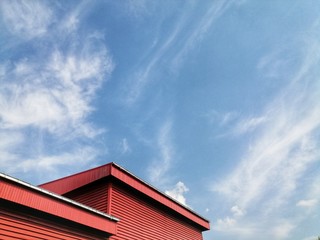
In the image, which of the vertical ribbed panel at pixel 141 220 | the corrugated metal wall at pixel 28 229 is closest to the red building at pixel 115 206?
the vertical ribbed panel at pixel 141 220

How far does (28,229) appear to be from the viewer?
9.34m

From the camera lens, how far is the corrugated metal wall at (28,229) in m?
8.75

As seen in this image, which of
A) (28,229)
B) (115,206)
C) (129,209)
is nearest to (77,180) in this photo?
(115,206)

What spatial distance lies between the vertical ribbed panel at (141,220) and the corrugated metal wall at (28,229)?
3133 millimetres

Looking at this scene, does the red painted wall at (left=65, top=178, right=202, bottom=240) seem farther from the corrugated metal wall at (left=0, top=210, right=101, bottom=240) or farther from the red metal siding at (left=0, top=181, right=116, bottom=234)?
the corrugated metal wall at (left=0, top=210, right=101, bottom=240)

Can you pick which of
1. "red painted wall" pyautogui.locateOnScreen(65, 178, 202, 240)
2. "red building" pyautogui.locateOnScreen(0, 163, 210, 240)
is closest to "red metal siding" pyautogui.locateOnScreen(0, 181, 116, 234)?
"red building" pyautogui.locateOnScreen(0, 163, 210, 240)

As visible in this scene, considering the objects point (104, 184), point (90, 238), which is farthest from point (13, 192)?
point (104, 184)

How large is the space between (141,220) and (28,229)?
7.16m

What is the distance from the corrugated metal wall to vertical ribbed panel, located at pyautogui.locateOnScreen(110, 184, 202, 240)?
10.3 feet

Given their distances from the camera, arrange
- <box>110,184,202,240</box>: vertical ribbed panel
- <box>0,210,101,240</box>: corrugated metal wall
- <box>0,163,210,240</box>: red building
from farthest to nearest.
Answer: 1. <box>110,184,202,240</box>: vertical ribbed panel
2. <box>0,163,210,240</box>: red building
3. <box>0,210,101,240</box>: corrugated metal wall

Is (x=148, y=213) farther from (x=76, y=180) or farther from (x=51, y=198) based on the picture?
(x=51, y=198)

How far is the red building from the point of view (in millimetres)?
11257

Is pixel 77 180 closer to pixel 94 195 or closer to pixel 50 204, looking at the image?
pixel 94 195

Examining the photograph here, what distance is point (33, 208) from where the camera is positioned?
9.38 metres
